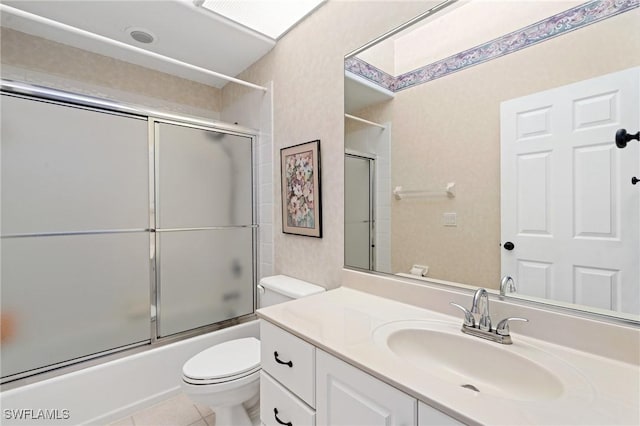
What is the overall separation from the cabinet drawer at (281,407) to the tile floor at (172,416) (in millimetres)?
700

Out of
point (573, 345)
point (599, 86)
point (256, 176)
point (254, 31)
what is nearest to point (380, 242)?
point (573, 345)

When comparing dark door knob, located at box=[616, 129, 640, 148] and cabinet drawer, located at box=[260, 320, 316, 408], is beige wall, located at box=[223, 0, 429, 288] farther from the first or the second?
dark door knob, located at box=[616, 129, 640, 148]

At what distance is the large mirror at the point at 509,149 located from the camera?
824mm

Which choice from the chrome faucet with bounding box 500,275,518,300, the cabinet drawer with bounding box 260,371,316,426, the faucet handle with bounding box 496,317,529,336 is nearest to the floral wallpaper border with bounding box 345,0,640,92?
the chrome faucet with bounding box 500,275,518,300

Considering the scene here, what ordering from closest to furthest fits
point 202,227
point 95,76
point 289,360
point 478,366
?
point 478,366 < point 289,360 < point 202,227 < point 95,76

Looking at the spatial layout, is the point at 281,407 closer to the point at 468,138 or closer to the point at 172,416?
the point at 172,416

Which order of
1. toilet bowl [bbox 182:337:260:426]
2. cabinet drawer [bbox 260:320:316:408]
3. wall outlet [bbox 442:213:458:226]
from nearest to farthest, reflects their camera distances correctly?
cabinet drawer [bbox 260:320:316:408] < wall outlet [bbox 442:213:458:226] < toilet bowl [bbox 182:337:260:426]

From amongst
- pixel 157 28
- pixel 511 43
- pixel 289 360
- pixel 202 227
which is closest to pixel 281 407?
pixel 289 360

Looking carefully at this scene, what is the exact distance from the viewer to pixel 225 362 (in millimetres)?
1478

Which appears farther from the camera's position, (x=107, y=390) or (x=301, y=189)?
(x=301, y=189)

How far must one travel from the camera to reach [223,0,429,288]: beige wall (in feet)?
4.85

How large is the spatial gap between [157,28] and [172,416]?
2.45 m

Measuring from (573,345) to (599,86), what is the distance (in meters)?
0.78

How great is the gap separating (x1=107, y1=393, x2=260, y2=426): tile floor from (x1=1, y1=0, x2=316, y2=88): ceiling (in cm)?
223
